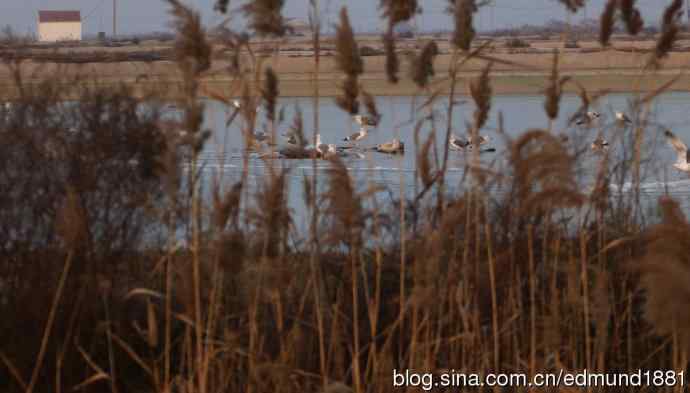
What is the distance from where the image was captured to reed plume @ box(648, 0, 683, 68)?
4.19 m

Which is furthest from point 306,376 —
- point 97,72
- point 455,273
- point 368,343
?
point 97,72

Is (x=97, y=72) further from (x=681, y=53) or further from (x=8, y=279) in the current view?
(x=681, y=53)

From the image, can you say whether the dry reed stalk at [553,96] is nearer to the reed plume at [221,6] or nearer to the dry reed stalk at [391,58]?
the dry reed stalk at [391,58]

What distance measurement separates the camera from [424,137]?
11.7 m

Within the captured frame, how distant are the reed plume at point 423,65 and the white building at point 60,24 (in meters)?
74.4

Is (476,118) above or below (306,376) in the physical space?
above

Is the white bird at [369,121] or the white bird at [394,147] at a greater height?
the white bird at [369,121]

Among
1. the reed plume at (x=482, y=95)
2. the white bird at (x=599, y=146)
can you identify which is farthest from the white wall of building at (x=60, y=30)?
the reed plume at (x=482, y=95)

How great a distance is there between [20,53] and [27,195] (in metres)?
0.62

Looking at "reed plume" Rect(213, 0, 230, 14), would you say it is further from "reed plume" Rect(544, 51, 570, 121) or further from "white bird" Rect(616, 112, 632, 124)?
"white bird" Rect(616, 112, 632, 124)

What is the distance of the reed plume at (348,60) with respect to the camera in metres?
3.81

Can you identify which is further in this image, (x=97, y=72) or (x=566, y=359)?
(x=97, y=72)

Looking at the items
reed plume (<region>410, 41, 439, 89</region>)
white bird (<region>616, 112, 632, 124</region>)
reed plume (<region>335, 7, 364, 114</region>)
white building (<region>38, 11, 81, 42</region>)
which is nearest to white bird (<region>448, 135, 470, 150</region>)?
white bird (<region>616, 112, 632, 124</region>)

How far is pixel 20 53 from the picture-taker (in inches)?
187
